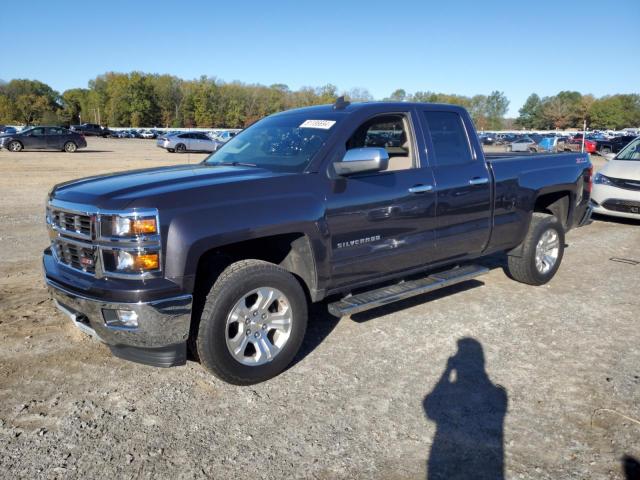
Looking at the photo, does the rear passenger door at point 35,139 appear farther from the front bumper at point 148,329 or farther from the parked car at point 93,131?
the parked car at point 93,131

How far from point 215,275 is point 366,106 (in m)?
2.00

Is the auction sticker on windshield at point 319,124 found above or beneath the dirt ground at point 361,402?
above

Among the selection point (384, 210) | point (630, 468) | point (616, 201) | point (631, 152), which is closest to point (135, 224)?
point (384, 210)

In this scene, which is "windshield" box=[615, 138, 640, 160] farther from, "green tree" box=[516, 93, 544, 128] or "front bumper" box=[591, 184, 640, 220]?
"green tree" box=[516, 93, 544, 128]

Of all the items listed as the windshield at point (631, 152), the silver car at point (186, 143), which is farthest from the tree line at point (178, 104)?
the windshield at point (631, 152)

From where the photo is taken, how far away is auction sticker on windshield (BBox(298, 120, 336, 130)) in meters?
4.43

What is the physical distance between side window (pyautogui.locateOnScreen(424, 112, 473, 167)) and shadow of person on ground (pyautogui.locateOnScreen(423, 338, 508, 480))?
1.84 meters

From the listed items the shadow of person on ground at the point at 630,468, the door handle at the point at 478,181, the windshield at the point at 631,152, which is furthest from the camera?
the windshield at the point at 631,152

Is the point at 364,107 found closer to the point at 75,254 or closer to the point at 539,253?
the point at 75,254

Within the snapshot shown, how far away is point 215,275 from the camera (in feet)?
12.4

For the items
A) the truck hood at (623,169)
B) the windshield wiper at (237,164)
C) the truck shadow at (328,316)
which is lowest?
the truck shadow at (328,316)

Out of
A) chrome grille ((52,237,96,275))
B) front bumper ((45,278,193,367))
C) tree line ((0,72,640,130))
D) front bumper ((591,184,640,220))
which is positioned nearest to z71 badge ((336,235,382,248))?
front bumper ((45,278,193,367))

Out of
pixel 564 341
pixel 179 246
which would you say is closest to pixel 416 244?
pixel 564 341

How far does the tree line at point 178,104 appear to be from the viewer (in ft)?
393
